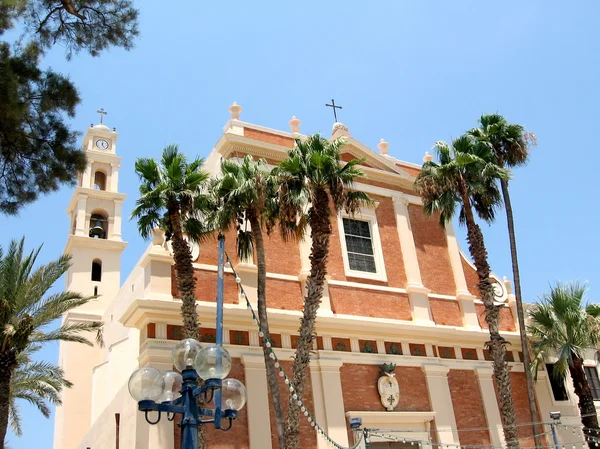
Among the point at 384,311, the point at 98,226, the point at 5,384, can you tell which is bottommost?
the point at 5,384

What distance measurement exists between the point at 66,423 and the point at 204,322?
13.4m

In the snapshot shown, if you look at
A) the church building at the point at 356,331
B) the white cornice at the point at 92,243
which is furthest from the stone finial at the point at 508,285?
the white cornice at the point at 92,243

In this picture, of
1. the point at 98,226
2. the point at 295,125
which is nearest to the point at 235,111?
the point at 295,125

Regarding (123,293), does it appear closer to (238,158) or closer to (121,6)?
(238,158)

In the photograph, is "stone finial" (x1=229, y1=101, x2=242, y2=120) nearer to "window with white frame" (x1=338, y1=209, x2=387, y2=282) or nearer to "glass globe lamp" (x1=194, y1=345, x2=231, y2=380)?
"window with white frame" (x1=338, y1=209, x2=387, y2=282)

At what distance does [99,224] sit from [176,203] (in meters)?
19.6

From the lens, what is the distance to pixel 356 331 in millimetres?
19844

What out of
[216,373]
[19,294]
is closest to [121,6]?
[216,373]

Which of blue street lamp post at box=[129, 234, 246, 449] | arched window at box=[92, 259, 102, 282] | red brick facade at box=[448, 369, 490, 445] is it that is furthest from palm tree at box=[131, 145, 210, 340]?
arched window at box=[92, 259, 102, 282]

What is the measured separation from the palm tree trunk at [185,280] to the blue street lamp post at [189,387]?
265 inches

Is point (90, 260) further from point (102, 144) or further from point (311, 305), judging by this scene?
point (311, 305)

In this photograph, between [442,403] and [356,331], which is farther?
[442,403]

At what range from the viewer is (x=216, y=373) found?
26.8 ft

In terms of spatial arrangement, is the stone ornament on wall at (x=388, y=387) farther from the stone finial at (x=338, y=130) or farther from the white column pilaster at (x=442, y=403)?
the stone finial at (x=338, y=130)
